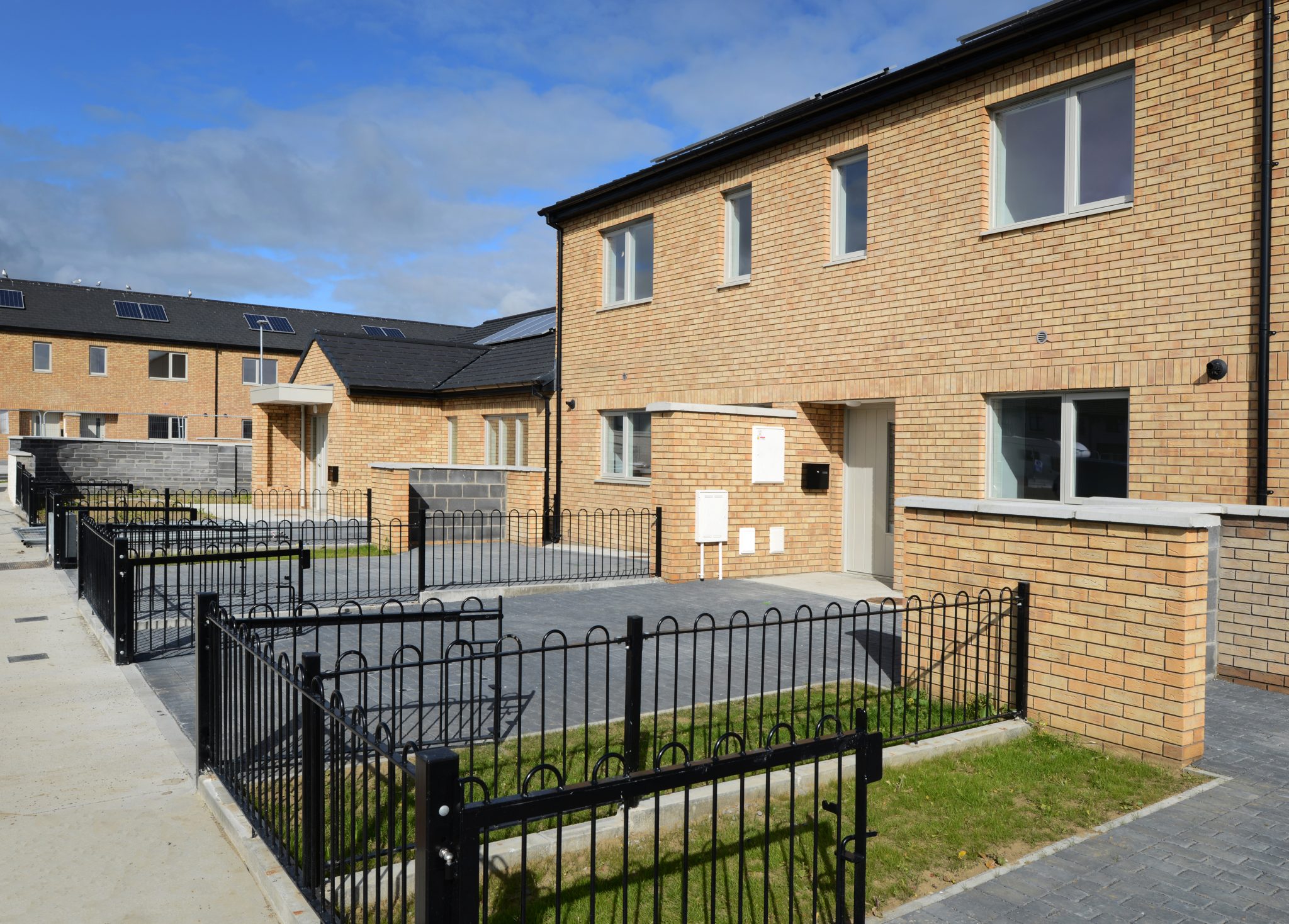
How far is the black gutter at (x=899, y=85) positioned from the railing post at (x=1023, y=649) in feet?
21.7

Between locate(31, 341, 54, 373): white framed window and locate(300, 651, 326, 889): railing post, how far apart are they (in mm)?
44677

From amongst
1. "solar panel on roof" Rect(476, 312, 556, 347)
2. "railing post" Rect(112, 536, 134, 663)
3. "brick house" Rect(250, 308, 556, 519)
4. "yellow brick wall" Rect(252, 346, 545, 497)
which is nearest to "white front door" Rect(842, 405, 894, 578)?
"brick house" Rect(250, 308, 556, 519)

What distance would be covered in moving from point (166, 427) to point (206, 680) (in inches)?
1704

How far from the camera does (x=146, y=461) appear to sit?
2825 centimetres

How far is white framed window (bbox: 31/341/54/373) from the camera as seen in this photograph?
41.2 metres

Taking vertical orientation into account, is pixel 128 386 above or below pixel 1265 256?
above

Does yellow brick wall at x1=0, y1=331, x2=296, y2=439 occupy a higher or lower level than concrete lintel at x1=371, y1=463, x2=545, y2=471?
higher

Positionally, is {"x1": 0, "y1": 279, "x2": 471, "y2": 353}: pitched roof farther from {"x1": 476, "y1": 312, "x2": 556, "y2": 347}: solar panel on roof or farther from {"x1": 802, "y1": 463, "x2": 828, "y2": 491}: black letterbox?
{"x1": 802, "y1": 463, "x2": 828, "y2": 491}: black letterbox

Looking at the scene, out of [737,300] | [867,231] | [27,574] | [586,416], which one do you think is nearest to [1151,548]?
[867,231]

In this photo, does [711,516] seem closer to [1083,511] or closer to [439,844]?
[1083,511]

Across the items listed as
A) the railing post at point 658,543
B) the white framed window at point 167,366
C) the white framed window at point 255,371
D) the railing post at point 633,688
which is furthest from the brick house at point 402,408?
the white framed window at point 167,366

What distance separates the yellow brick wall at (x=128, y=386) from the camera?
134 ft

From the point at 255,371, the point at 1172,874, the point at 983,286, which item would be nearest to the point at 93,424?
the point at 255,371

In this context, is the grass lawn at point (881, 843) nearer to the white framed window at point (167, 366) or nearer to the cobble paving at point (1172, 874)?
the cobble paving at point (1172, 874)
